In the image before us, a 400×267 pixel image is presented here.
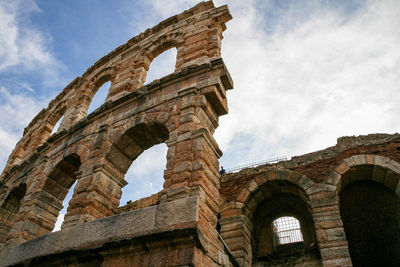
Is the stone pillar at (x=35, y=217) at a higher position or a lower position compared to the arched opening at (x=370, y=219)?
lower

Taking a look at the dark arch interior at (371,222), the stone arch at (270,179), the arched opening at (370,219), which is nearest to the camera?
the stone arch at (270,179)

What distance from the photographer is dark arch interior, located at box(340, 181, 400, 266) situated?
970 centimetres

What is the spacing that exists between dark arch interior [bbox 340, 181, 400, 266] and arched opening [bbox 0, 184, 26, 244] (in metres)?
11.0

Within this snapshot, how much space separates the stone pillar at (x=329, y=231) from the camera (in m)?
6.67

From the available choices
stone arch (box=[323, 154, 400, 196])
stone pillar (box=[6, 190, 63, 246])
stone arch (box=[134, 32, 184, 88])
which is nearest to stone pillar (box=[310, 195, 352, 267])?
stone arch (box=[323, 154, 400, 196])

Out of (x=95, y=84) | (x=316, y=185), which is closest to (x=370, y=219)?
(x=316, y=185)

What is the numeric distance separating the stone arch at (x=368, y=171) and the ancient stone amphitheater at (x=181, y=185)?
1.4 inches

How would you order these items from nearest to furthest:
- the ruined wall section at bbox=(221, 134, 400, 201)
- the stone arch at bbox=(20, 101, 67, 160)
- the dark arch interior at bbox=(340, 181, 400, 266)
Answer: the ruined wall section at bbox=(221, 134, 400, 201), the dark arch interior at bbox=(340, 181, 400, 266), the stone arch at bbox=(20, 101, 67, 160)

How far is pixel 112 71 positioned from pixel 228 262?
24.3 ft

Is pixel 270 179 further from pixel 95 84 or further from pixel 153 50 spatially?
pixel 95 84

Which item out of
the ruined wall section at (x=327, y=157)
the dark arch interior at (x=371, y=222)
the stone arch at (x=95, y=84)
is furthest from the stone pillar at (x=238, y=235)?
the stone arch at (x=95, y=84)

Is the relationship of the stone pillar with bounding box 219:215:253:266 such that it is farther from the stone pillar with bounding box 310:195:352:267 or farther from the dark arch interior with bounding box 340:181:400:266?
the dark arch interior with bounding box 340:181:400:266

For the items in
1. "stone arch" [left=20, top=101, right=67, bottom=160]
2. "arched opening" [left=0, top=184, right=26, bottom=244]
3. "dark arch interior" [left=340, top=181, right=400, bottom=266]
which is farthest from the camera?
"stone arch" [left=20, top=101, right=67, bottom=160]

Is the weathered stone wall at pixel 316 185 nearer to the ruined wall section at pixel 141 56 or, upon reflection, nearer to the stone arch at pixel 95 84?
the ruined wall section at pixel 141 56
